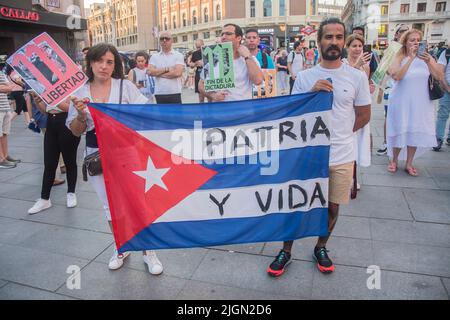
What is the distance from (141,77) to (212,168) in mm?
6348

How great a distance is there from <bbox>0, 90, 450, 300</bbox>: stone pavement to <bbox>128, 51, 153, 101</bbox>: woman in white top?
4.01m

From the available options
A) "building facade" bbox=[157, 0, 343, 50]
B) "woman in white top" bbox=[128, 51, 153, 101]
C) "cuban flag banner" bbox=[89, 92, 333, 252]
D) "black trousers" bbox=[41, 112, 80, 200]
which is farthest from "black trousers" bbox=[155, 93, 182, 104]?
"building facade" bbox=[157, 0, 343, 50]

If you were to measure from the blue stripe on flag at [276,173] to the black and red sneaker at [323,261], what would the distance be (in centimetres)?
75

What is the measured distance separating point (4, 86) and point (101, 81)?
413cm

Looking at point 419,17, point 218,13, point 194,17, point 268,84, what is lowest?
point 268,84

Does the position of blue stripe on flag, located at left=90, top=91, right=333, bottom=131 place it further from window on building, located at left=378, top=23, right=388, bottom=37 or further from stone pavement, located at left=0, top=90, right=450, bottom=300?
window on building, located at left=378, top=23, right=388, bottom=37

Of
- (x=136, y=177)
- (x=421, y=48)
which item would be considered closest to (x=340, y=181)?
(x=136, y=177)

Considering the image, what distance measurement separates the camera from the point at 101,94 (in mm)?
3109

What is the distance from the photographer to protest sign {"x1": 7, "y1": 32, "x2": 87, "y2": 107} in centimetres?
305

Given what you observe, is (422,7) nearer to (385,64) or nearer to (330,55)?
(385,64)

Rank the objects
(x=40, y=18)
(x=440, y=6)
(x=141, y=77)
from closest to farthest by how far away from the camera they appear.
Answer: (x=141, y=77)
(x=40, y=18)
(x=440, y=6)

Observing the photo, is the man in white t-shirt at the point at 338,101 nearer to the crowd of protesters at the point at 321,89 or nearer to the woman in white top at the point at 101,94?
the crowd of protesters at the point at 321,89

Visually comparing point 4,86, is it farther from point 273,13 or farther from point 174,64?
point 273,13
